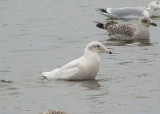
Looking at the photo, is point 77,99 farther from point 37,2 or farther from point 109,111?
point 37,2

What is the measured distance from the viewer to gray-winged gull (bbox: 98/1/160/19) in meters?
19.7

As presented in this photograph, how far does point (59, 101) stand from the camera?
32.5 ft

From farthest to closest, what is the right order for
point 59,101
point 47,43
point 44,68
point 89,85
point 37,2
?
1. point 37,2
2. point 47,43
3. point 44,68
4. point 89,85
5. point 59,101

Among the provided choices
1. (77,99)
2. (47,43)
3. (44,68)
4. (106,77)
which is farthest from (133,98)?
(47,43)

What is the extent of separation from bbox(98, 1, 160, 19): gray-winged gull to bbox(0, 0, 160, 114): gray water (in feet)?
0.93

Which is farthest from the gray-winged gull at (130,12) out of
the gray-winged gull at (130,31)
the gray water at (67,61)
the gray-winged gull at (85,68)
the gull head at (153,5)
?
the gray-winged gull at (85,68)

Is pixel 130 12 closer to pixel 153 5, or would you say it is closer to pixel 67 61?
pixel 153 5

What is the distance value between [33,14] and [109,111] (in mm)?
11843

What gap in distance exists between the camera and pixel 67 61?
13375 millimetres

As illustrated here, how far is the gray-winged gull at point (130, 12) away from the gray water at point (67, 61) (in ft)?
0.93

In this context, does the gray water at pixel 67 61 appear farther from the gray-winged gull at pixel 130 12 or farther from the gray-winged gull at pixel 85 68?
the gray-winged gull at pixel 130 12

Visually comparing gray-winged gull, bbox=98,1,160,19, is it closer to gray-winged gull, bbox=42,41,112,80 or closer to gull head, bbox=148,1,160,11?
gull head, bbox=148,1,160,11

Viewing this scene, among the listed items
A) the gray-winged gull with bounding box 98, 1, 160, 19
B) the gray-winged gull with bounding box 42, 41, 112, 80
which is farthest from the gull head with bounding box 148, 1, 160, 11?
the gray-winged gull with bounding box 42, 41, 112, 80

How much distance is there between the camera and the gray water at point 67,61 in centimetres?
968
